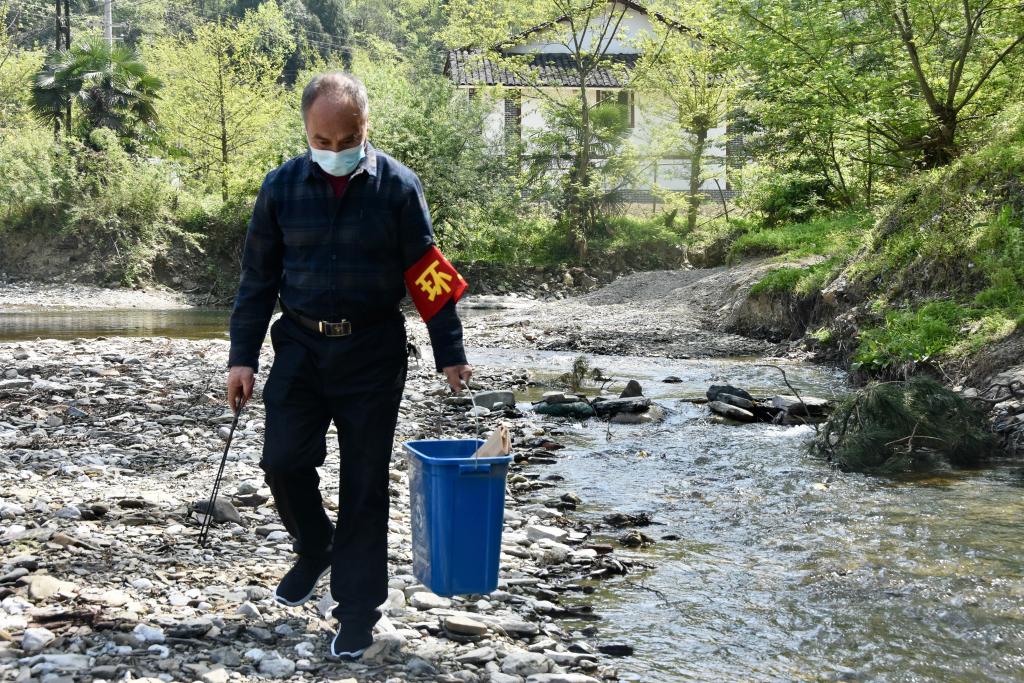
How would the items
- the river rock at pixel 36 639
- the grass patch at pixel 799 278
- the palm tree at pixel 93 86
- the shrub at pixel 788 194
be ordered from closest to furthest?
1. the river rock at pixel 36 639
2. the grass patch at pixel 799 278
3. the shrub at pixel 788 194
4. the palm tree at pixel 93 86

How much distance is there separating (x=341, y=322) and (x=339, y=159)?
0.59 metres

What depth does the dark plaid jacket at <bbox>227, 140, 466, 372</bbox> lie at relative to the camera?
12.4 feet

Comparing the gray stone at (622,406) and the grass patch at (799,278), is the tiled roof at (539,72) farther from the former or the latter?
the gray stone at (622,406)

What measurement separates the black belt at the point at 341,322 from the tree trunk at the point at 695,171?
3073 cm

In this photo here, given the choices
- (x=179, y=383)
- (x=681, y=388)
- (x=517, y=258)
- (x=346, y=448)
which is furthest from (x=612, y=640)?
(x=517, y=258)

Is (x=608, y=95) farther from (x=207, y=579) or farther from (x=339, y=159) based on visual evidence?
(x=339, y=159)

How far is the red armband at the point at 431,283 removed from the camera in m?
3.86

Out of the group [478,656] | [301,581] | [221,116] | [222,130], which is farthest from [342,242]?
[221,116]

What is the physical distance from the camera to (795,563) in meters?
5.54

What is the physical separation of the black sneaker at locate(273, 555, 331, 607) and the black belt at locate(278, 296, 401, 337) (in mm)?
A: 974

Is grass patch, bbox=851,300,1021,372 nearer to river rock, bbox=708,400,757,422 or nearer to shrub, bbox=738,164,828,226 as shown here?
river rock, bbox=708,400,757,422

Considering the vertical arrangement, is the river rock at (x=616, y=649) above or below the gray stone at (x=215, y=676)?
below

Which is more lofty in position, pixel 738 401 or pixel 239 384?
pixel 239 384

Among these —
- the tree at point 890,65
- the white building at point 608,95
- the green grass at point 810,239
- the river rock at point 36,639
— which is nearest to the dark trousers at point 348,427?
the river rock at point 36,639
